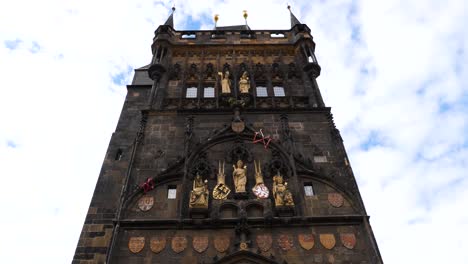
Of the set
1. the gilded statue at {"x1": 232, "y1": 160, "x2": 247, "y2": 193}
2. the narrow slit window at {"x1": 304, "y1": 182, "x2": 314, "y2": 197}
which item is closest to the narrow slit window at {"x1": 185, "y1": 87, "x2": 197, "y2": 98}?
the gilded statue at {"x1": 232, "y1": 160, "x2": 247, "y2": 193}

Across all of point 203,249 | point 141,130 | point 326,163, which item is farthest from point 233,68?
point 203,249

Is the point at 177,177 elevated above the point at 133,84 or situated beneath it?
situated beneath

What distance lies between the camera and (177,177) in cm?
1203

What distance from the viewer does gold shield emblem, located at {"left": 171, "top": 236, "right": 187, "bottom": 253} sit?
10156 millimetres

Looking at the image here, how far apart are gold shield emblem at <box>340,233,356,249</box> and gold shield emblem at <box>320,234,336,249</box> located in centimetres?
24

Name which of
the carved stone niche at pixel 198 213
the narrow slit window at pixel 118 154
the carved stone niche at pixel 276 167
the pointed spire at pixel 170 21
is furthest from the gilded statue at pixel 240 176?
the pointed spire at pixel 170 21

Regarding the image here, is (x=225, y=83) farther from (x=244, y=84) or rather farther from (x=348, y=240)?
(x=348, y=240)

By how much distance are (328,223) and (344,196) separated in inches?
45.9

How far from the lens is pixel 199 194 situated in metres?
11.2

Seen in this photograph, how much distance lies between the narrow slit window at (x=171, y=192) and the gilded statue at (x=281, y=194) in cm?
269

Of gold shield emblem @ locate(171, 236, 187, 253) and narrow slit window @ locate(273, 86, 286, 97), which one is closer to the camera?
gold shield emblem @ locate(171, 236, 187, 253)

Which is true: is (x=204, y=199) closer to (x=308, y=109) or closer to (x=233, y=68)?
(x=308, y=109)

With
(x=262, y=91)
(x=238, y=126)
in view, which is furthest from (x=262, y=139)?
(x=262, y=91)

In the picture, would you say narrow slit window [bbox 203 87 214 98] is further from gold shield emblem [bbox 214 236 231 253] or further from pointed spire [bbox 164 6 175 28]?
gold shield emblem [bbox 214 236 231 253]
